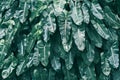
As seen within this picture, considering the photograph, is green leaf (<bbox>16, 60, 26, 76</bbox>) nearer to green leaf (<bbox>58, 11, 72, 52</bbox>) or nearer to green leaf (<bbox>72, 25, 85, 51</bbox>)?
green leaf (<bbox>58, 11, 72, 52</bbox>)

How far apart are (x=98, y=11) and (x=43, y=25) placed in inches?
23.5

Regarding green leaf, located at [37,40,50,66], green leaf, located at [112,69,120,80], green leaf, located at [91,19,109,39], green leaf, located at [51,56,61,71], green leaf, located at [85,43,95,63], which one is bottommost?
green leaf, located at [112,69,120,80]

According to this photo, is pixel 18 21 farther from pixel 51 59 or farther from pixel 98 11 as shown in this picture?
pixel 98 11

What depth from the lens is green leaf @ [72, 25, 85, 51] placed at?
2.79 m

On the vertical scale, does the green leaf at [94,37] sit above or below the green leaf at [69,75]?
above

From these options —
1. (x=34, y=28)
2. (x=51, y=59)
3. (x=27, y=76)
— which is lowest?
(x=27, y=76)

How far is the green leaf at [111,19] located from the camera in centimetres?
296

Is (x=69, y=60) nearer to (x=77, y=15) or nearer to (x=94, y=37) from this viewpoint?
(x=94, y=37)

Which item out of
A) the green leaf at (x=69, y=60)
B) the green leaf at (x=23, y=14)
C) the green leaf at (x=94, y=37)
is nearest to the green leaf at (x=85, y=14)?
the green leaf at (x=94, y=37)

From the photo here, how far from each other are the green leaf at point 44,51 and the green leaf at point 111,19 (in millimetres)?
699

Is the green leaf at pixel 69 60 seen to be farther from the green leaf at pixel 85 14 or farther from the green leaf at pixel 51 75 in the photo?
the green leaf at pixel 85 14

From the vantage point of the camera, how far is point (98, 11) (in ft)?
9.55

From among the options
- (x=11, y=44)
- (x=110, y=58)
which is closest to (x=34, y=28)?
(x=11, y=44)

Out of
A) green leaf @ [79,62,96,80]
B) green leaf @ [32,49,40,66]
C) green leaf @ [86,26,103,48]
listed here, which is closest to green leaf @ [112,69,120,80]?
green leaf @ [79,62,96,80]
